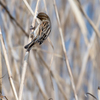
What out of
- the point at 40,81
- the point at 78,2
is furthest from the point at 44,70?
the point at 78,2

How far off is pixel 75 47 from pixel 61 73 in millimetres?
160

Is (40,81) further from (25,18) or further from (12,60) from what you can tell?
(25,18)

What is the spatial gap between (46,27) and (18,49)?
1.01 ft

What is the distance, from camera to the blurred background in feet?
2.12

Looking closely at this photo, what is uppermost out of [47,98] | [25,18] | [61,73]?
[25,18]

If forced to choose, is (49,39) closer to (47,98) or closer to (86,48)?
(86,48)

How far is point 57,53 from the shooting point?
0.70m

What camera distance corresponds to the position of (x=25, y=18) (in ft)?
2.43

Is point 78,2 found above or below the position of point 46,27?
above

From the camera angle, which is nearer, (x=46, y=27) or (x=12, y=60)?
(x=46, y=27)

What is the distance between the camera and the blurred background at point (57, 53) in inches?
25.5

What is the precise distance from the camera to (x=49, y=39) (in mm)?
699

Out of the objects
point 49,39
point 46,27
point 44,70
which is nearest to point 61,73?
point 44,70

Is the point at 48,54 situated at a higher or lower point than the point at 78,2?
lower
